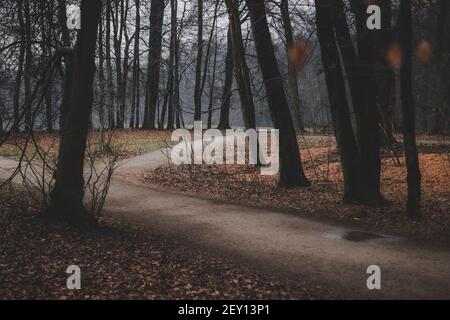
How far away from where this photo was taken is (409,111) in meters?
10.2

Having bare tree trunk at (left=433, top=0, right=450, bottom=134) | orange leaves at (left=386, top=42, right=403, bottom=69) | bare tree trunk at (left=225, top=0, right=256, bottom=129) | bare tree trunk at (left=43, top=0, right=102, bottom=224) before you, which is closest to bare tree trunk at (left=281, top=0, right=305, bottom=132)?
bare tree trunk at (left=225, top=0, right=256, bottom=129)

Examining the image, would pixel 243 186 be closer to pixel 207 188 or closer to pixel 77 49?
pixel 207 188

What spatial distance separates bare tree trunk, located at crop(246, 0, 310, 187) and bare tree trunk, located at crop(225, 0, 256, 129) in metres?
1.27

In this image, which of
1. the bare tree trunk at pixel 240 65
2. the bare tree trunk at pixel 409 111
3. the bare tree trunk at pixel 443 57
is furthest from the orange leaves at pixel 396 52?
the bare tree trunk at pixel 240 65

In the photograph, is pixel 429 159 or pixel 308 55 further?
pixel 429 159

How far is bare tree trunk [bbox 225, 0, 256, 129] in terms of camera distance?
15609 mm

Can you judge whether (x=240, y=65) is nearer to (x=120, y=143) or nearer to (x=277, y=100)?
(x=277, y=100)

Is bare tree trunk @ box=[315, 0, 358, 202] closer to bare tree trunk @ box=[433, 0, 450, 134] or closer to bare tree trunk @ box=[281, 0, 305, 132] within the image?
bare tree trunk @ box=[281, 0, 305, 132]

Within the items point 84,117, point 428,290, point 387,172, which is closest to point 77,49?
point 84,117

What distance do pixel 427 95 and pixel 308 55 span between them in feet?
94.5

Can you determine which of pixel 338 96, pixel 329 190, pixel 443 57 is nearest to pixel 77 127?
pixel 338 96

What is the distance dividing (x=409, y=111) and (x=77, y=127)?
21.4ft

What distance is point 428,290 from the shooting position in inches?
267

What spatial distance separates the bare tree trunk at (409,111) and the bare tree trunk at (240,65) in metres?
5.77
